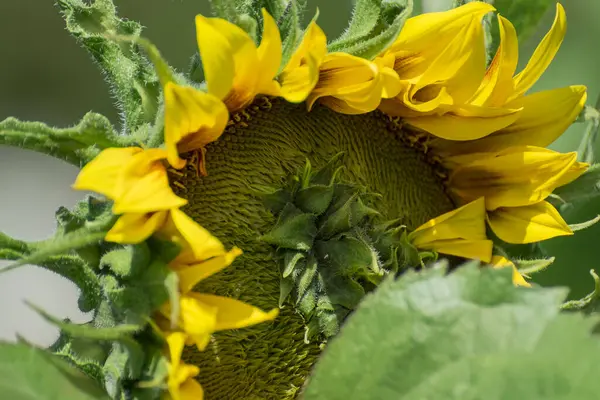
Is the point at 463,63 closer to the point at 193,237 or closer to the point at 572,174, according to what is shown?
the point at 572,174

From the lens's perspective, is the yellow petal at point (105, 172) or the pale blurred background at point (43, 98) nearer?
the yellow petal at point (105, 172)

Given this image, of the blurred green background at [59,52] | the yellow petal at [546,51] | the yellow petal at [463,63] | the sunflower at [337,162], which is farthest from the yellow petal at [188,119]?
the blurred green background at [59,52]

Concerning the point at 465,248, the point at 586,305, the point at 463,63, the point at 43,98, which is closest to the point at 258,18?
the point at 463,63

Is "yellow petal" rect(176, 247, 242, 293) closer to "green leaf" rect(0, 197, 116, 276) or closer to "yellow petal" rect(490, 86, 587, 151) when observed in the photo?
"green leaf" rect(0, 197, 116, 276)

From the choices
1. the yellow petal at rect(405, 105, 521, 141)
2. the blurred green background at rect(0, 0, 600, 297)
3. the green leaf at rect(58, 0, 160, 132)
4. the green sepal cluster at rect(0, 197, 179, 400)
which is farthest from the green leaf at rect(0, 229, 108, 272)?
the blurred green background at rect(0, 0, 600, 297)

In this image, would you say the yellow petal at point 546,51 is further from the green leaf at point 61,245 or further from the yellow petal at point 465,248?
the green leaf at point 61,245
